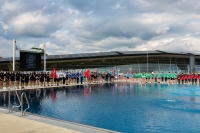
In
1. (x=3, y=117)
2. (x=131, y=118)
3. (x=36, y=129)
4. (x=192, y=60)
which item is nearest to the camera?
(x=36, y=129)

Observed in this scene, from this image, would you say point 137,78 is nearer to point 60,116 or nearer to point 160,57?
point 160,57

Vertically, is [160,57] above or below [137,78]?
above

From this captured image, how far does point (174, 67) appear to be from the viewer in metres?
60.9

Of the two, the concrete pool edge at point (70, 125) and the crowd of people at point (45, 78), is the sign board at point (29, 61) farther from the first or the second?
the concrete pool edge at point (70, 125)

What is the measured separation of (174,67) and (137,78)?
25509 mm

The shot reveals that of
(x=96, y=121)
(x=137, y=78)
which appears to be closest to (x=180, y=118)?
(x=96, y=121)

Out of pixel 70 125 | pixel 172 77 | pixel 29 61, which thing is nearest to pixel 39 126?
pixel 70 125

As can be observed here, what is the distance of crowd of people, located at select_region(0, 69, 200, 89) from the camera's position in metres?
21.6

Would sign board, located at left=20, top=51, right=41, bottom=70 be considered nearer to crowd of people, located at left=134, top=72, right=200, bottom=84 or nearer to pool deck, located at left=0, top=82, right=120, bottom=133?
pool deck, located at left=0, top=82, right=120, bottom=133

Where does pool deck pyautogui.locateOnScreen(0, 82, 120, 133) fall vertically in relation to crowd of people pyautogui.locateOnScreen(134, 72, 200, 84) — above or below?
below

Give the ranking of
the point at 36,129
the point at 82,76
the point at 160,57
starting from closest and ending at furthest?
the point at 36,129
the point at 82,76
the point at 160,57

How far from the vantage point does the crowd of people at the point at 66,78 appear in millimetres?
21633

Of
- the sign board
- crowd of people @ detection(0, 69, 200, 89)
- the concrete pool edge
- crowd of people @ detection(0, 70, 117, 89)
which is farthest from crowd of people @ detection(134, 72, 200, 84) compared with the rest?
the concrete pool edge

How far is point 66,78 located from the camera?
92.5 ft
